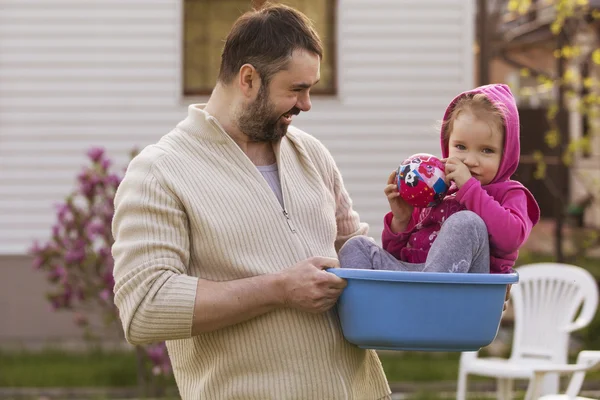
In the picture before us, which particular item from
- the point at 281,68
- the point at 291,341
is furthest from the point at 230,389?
the point at 281,68

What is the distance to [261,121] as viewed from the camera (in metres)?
3.02

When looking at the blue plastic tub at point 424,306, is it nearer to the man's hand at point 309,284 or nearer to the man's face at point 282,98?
the man's hand at point 309,284

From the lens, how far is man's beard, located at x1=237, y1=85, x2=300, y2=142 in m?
2.99

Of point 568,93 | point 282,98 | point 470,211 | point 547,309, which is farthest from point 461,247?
point 568,93

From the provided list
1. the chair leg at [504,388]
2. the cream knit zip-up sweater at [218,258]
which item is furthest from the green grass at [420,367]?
the cream knit zip-up sweater at [218,258]

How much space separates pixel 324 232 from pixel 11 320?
705cm

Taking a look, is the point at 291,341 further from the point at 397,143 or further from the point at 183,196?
the point at 397,143

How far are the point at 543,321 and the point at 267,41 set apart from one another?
14.1 ft

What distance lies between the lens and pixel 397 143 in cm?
977

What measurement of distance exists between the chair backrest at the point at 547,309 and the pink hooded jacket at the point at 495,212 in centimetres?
359

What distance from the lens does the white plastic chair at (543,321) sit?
6.46 m

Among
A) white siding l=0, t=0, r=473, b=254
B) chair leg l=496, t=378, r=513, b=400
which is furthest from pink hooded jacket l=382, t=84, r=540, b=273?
white siding l=0, t=0, r=473, b=254

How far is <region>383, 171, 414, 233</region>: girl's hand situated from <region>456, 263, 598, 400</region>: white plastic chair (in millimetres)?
3263

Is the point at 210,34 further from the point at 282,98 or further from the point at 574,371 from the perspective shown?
the point at 282,98
